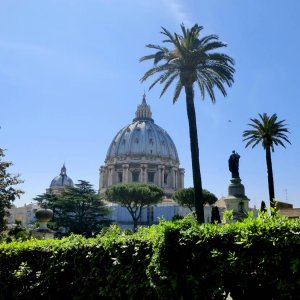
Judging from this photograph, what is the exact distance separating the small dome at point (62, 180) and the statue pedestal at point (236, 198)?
107255mm

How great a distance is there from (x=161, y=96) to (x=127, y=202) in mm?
47307

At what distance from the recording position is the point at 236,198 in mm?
33656

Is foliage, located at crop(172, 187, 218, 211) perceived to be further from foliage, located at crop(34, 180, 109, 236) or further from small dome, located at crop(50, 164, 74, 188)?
small dome, located at crop(50, 164, 74, 188)

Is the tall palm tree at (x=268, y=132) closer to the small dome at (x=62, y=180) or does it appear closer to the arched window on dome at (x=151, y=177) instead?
the arched window on dome at (x=151, y=177)

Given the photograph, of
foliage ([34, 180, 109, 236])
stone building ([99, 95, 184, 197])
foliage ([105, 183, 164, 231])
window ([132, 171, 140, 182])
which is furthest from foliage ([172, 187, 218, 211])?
window ([132, 171, 140, 182])

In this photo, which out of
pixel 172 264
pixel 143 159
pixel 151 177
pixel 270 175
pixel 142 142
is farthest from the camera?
pixel 142 142

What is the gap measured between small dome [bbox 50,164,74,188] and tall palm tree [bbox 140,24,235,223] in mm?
117269

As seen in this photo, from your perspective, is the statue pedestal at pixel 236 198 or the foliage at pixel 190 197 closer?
the statue pedestal at pixel 236 198

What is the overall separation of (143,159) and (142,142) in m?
6.83

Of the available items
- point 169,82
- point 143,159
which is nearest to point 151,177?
point 143,159

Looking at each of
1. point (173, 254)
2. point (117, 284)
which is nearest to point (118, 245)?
point (117, 284)

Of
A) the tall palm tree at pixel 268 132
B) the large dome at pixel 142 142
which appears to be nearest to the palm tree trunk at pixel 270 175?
the tall palm tree at pixel 268 132

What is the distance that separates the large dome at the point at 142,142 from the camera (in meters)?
119

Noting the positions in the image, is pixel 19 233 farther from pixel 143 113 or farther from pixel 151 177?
pixel 143 113
